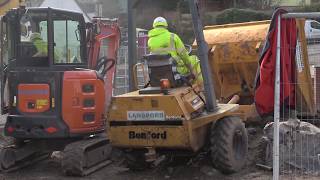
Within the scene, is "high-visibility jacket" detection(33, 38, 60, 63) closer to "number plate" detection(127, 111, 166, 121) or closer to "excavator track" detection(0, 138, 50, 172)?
"excavator track" detection(0, 138, 50, 172)

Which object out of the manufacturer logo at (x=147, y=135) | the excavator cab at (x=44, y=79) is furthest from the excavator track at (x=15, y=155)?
the manufacturer logo at (x=147, y=135)

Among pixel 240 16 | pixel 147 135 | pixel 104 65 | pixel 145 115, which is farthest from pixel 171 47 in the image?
pixel 240 16

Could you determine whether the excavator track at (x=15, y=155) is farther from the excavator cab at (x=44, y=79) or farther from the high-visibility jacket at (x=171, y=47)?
the high-visibility jacket at (x=171, y=47)

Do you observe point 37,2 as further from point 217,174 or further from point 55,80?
point 217,174

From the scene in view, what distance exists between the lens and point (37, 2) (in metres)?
18.3

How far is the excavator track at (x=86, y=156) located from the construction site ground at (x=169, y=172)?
0.11 metres

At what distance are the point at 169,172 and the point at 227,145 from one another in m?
1.15

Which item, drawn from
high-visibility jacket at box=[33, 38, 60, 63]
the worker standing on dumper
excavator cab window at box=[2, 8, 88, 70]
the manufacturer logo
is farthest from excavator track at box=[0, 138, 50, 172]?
the worker standing on dumper

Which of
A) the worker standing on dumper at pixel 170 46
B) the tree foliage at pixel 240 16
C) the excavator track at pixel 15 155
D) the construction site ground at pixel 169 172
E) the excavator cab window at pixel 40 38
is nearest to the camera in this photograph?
the worker standing on dumper at pixel 170 46

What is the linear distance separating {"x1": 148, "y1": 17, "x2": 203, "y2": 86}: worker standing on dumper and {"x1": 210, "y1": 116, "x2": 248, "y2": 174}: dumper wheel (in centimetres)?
80

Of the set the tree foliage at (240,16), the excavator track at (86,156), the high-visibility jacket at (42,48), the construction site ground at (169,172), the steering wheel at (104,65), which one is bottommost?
the construction site ground at (169,172)

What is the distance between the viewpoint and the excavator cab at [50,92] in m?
8.77

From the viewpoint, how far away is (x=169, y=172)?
28.8 feet

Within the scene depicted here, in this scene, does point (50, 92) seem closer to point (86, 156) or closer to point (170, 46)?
point (86, 156)
